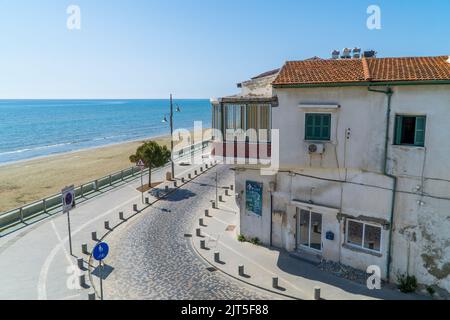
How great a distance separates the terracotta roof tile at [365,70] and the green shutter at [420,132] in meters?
1.47

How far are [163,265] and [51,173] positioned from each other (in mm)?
33685

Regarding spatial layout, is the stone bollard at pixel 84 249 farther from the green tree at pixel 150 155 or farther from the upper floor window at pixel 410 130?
the upper floor window at pixel 410 130

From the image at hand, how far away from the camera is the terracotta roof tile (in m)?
13.6

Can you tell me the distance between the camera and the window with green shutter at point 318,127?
1527cm

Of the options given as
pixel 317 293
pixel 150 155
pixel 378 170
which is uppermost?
pixel 378 170


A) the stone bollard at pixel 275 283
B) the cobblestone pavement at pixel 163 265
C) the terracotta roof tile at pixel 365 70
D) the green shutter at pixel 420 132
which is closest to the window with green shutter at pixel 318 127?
the terracotta roof tile at pixel 365 70

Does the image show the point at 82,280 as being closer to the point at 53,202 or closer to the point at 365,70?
the point at 53,202

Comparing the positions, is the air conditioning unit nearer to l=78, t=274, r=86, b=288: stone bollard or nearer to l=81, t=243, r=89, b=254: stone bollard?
l=78, t=274, r=86, b=288: stone bollard

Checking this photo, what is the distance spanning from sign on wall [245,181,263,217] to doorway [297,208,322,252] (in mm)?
2168

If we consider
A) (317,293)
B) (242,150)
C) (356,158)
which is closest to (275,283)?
(317,293)

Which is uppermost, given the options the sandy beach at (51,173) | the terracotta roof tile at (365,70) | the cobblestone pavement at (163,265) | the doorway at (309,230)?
the terracotta roof tile at (365,70)

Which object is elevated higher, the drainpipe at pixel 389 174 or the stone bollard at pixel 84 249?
the drainpipe at pixel 389 174

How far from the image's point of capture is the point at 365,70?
49.4 feet
